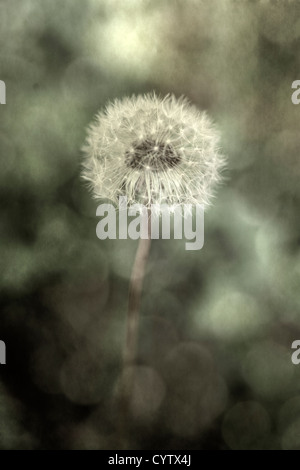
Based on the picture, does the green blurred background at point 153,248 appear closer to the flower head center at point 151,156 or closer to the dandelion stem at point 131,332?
the dandelion stem at point 131,332

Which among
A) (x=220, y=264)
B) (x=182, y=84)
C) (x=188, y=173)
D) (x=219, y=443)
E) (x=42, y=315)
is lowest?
(x=219, y=443)

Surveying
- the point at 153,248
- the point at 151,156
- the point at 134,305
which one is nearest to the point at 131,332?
the point at 134,305

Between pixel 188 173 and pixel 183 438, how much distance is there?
2.07 feet

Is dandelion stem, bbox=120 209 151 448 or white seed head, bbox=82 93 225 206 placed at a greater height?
white seed head, bbox=82 93 225 206

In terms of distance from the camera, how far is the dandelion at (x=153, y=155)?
0.83 m

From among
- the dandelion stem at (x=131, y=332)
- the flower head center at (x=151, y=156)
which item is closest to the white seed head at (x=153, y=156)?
the flower head center at (x=151, y=156)

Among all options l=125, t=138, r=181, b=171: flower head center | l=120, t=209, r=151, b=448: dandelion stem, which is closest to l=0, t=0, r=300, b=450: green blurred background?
l=120, t=209, r=151, b=448: dandelion stem

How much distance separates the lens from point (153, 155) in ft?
2.71

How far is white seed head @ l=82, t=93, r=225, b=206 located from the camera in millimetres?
831

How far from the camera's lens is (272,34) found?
3.02ft

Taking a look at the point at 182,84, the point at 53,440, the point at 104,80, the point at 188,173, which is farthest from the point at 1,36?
the point at 53,440

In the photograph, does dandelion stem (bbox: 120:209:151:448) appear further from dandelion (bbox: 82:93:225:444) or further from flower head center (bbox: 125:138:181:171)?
flower head center (bbox: 125:138:181:171)

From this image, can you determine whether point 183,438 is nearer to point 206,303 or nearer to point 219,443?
point 219,443

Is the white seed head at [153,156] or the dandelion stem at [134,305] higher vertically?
the white seed head at [153,156]
